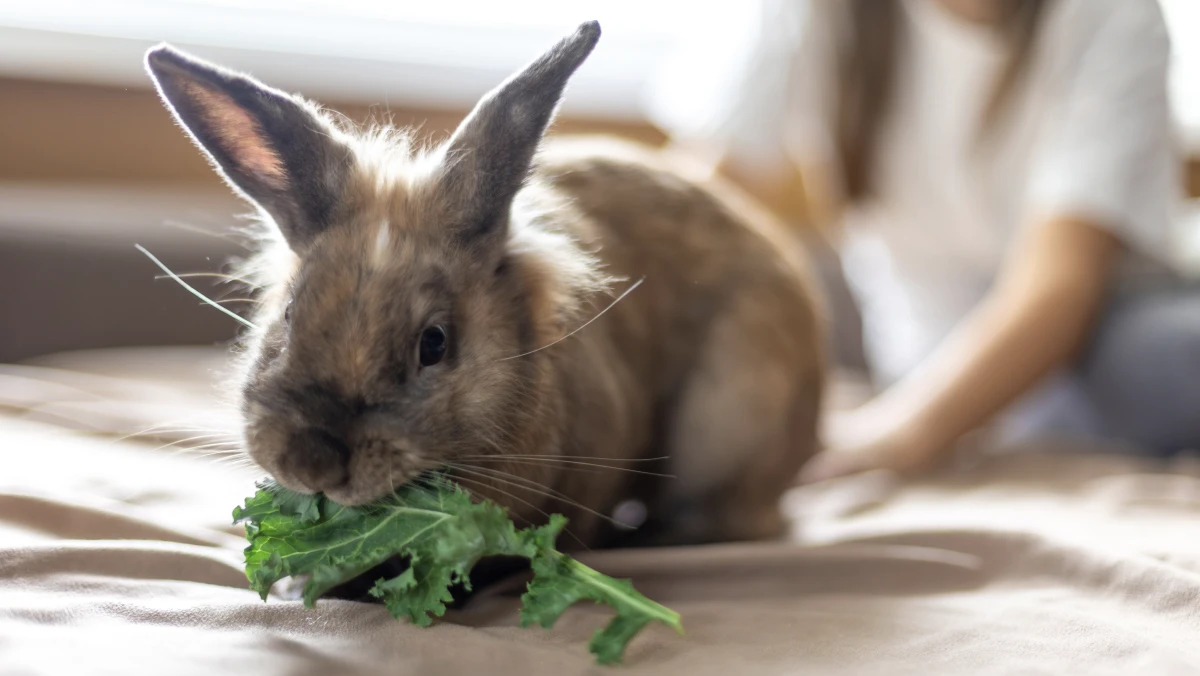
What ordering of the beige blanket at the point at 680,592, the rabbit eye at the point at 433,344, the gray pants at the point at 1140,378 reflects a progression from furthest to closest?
1. the gray pants at the point at 1140,378
2. the rabbit eye at the point at 433,344
3. the beige blanket at the point at 680,592

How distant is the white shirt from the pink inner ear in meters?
1.66

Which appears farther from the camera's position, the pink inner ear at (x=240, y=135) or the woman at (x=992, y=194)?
the woman at (x=992, y=194)

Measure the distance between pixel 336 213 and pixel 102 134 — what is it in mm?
2442

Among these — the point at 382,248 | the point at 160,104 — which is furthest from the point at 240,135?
the point at 160,104

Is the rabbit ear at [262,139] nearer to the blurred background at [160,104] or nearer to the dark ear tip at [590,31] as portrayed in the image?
the dark ear tip at [590,31]

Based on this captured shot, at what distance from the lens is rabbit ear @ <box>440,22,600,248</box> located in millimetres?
1146

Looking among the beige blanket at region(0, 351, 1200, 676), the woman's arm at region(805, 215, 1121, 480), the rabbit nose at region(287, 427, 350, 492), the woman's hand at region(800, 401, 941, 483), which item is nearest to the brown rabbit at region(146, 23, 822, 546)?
the rabbit nose at region(287, 427, 350, 492)

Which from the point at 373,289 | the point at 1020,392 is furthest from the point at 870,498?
the point at 373,289

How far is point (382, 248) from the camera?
1.15 meters

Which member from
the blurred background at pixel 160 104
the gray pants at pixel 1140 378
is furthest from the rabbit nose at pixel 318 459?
the gray pants at pixel 1140 378

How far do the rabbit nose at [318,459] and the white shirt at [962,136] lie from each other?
1753 mm

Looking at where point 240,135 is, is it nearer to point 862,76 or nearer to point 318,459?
point 318,459

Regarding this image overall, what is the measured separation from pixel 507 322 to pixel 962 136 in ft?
Answer: 5.83

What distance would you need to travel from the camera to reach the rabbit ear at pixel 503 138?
1146mm
